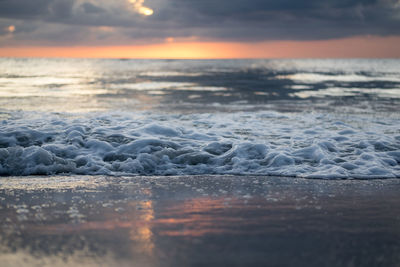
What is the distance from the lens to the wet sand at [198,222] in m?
3.04

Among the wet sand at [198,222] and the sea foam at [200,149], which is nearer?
the wet sand at [198,222]

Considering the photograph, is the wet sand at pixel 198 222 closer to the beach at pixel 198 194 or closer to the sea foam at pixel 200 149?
the beach at pixel 198 194

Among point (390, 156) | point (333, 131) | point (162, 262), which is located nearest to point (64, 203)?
point (162, 262)

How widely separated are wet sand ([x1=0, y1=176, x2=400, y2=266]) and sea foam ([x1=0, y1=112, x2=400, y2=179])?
1.77ft

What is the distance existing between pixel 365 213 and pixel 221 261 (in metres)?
2.08

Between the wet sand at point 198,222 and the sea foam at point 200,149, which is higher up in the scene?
the sea foam at point 200,149

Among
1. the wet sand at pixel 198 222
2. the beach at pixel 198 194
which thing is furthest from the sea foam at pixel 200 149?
the wet sand at pixel 198 222

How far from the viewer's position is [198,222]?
3.81 metres

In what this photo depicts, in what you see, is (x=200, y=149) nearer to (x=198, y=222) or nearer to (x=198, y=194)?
(x=198, y=194)

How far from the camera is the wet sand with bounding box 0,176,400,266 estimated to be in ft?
9.99

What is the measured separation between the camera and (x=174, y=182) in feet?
17.9

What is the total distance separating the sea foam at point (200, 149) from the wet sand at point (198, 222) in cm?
54

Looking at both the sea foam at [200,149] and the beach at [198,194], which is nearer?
the beach at [198,194]

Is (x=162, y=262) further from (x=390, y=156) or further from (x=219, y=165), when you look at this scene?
(x=390, y=156)
